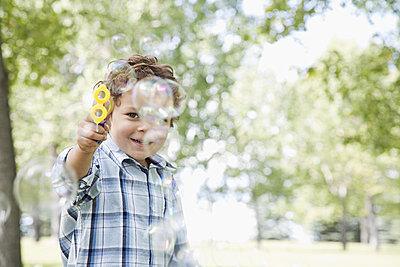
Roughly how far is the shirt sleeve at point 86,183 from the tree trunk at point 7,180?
10.6ft

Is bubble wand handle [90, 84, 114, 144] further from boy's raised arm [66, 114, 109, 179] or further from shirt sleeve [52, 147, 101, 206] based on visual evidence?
shirt sleeve [52, 147, 101, 206]

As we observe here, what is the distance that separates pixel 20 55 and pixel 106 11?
3161mm

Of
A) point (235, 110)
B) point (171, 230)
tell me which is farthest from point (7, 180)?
point (235, 110)

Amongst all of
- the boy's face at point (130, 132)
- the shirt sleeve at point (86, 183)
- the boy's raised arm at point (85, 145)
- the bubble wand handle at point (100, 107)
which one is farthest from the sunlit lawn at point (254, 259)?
the bubble wand handle at point (100, 107)

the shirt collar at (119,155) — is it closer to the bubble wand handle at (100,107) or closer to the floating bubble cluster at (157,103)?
the floating bubble cluster at (157,103)

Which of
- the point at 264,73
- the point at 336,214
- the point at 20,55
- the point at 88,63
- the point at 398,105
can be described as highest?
the point at 264,73

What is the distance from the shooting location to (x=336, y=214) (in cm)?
2698

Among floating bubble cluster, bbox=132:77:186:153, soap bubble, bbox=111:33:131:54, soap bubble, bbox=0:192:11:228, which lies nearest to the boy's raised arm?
floating bubble cluster, bbox=132:77:186:153

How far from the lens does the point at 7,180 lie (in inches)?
186

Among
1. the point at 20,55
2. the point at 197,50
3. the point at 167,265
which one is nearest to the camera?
the point at 167,265

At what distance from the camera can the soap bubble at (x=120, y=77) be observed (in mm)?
2160

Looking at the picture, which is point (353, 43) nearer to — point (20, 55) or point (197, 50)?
point (197, 50)

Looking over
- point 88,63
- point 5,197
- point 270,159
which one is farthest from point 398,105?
point 270,159

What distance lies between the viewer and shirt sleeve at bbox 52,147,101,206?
177 cm
